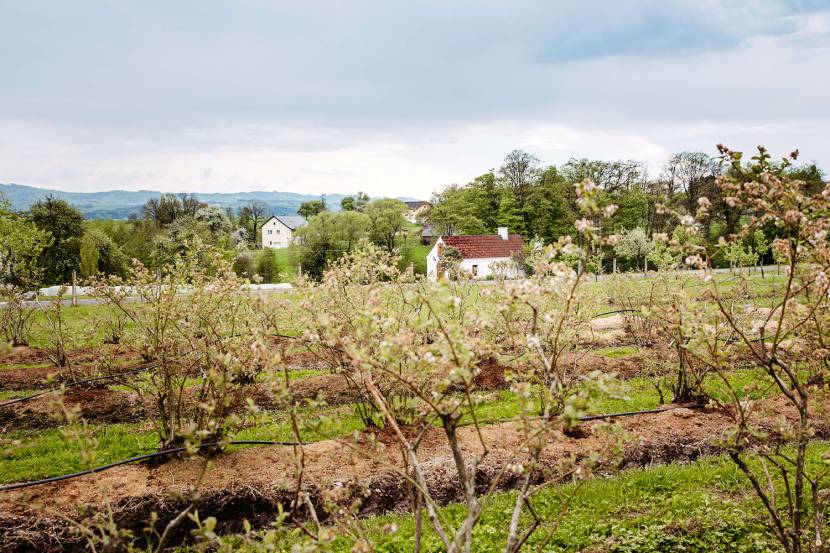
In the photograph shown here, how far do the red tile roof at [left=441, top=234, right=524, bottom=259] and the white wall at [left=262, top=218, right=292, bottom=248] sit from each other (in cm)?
6264

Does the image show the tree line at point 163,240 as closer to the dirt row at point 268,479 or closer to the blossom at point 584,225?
the dirt row at point 268,479

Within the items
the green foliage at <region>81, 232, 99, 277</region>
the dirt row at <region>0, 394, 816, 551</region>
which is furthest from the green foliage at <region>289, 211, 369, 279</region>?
the dirt row at <region>0, 394, 816, 551</region>

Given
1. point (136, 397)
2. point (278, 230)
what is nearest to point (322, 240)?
point (136, 397)

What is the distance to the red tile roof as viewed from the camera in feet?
152

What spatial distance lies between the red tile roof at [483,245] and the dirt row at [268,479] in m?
38.6

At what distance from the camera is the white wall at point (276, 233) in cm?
10288

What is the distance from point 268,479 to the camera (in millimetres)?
6230

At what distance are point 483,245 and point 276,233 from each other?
2614 inches

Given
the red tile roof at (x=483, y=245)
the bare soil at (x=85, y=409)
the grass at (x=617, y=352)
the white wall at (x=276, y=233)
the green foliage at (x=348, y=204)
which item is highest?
the green foliage at (x=348, y=204)

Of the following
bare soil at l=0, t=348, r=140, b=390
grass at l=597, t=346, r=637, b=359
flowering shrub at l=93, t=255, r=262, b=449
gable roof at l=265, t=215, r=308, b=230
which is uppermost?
gable roof at l=265, t=215, r=308, b=230

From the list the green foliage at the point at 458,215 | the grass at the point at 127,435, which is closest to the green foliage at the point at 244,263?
the green foliage at the point at 458,215

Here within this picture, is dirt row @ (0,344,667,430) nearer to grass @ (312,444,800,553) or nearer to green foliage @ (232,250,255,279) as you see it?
grass @ (312,444,800,553)

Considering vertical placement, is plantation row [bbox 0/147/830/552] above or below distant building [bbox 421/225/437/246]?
below

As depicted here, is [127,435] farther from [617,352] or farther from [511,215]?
[511,215]
